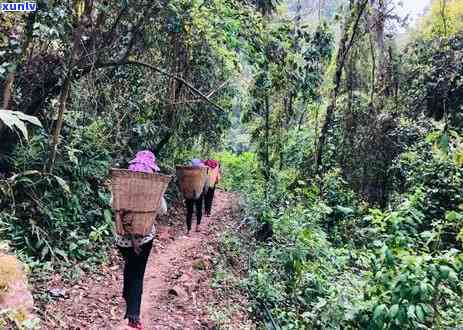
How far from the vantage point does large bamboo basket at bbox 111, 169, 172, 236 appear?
15.9ft

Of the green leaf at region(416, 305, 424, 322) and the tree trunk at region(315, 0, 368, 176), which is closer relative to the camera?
the green leaf at region(416, 305, 424, 322)

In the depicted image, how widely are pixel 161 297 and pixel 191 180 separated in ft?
11.3

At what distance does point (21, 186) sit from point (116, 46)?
130 inches

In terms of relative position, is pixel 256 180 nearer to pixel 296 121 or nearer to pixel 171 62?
pixel 296 121

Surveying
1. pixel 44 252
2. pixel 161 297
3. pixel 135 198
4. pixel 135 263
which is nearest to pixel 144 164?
pixel 135 198

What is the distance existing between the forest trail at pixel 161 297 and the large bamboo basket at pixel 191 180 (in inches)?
42.8

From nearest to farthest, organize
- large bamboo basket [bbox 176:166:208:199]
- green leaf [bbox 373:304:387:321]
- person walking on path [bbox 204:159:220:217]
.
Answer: green leaf [bbox 373:304:387:321] → large bamboo basket [bbox 176:166:208:199] → person walking on path [bbox 204:159:220:217]

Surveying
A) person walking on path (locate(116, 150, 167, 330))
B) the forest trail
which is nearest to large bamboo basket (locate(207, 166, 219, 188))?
the forest trail

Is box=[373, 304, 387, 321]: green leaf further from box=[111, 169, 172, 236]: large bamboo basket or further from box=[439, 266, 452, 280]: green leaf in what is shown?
box=[111, 169, 172, 236]: large bamboo basket

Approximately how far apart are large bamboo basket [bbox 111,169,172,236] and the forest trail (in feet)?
4.74

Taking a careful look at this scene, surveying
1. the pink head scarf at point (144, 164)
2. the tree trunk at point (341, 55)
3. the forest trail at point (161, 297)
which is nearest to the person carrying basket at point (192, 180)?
the forest trail at point (161, 297)

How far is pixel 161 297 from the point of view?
22.9 feet

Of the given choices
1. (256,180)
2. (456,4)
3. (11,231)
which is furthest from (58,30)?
(456,4)

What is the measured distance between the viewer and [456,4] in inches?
864
